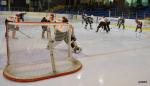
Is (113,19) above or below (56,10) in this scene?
below

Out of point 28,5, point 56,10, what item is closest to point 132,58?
point 56,10

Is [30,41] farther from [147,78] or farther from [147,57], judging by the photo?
[147,78]

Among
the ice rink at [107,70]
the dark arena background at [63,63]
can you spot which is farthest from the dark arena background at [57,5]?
the dark arena background at [63,63]

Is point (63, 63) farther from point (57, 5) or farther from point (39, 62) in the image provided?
point (57, 5)

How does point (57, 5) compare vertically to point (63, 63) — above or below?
above

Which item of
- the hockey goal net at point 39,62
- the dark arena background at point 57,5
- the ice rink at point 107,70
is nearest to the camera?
the ice rink at point 107,70

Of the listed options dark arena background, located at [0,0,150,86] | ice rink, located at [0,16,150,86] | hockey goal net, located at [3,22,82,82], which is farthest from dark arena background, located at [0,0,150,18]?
hockey goal net, located at [3,22,82,82]

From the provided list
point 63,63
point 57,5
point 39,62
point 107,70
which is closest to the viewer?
point 107,70

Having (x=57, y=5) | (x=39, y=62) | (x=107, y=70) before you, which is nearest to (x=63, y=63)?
(x=39, y=62)

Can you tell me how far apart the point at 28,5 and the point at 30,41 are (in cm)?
2525

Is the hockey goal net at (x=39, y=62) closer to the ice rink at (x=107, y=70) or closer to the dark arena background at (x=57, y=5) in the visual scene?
the ice rink at (x=107, y=70)

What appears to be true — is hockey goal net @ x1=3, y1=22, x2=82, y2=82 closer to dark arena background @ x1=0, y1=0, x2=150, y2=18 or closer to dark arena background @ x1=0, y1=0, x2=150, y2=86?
dark arena background @ x1=0, y1=0, x2=150, y2=86

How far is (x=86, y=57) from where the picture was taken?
6121mm

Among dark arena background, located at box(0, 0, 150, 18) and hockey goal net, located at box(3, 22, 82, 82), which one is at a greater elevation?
dark arena background, located at box(0, 0, 150, 18)
